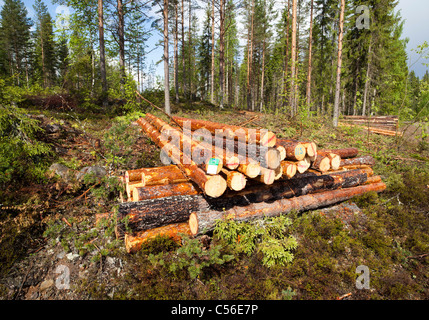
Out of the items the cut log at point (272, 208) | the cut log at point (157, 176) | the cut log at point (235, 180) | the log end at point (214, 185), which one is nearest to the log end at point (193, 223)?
the cut log at point (272, 208)

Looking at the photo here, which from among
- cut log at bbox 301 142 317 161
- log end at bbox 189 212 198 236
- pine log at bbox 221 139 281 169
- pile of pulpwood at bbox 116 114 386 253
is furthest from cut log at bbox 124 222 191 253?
cut log at bbox 301 142 317 161

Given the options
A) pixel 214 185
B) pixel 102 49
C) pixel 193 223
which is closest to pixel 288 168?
pixel 214 185

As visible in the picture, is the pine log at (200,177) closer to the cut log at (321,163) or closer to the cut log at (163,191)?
the cut log at (163,191)

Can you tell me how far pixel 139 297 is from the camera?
2.90 meters

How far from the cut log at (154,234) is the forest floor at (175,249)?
133mm

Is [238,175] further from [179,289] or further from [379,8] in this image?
[379,8]

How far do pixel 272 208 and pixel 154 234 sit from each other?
2506 millimetres

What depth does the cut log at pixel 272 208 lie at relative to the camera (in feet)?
13.0

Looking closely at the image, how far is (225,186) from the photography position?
3.82 metres

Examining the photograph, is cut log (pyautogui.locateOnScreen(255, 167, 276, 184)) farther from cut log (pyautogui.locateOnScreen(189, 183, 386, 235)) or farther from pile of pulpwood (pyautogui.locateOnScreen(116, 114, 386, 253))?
cut log (pyautogui.locateOnScreen(189, 183, 386, 235))

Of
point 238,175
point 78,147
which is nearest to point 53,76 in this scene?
point 78,147

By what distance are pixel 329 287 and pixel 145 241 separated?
311 cm

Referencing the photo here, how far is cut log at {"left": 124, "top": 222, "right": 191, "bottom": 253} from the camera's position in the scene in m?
3.63
